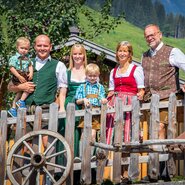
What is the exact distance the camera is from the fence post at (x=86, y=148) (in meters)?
7.64

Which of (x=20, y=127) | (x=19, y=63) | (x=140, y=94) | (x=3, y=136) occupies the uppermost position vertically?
(x=19, y=63)

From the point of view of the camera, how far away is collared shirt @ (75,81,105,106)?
8125 millimetres

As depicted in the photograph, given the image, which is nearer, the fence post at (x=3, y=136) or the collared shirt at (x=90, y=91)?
the fence post at (x=3, y=136)

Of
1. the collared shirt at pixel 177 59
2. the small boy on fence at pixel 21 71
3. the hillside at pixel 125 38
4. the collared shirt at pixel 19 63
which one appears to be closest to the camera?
the collared shirt at pixel 177 59

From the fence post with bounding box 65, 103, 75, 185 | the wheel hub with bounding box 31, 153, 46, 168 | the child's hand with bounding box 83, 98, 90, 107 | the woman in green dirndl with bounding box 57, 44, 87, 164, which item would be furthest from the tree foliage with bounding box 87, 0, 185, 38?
the wheel hub with bounding box 31, 153, 46, 168

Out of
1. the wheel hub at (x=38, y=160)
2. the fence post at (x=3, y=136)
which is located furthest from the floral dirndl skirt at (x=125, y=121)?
the fence post at (x=3, y=136)

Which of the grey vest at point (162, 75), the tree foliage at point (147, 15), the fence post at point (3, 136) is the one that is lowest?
the fence post at point (3, 136)

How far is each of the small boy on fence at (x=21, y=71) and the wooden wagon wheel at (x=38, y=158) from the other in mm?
660

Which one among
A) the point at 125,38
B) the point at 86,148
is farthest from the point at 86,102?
the point at 125,38

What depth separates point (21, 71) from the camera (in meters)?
8.29

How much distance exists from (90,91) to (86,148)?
0.86 meters

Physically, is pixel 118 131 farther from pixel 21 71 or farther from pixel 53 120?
pixel 21 71

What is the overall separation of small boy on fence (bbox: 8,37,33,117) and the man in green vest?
8cm

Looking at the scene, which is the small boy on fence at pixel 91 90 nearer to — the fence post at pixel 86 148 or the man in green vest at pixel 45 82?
the man in green vest at pixel 45 82
